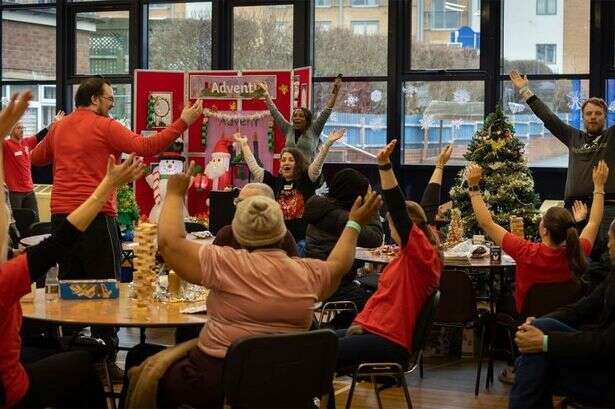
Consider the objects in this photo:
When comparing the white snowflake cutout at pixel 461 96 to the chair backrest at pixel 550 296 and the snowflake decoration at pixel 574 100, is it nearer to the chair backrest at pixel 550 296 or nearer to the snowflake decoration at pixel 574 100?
the snowflake decoration at pixel 574 100

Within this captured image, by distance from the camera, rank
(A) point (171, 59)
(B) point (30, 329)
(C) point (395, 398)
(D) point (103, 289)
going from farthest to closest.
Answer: (A) point (171, 59), (C) point (395, 398), (B) point (30, 329), (D) point (103, 289)

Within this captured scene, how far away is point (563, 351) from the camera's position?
13.1ft

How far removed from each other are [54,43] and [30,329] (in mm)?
8630

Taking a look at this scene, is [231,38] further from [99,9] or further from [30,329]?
[30,329]

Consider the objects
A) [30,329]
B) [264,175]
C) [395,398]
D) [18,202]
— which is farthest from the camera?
[18,202]

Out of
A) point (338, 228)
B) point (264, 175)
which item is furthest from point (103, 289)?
point (264, 175)

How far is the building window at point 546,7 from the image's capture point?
10734 mm

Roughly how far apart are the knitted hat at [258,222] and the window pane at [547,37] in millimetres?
7673

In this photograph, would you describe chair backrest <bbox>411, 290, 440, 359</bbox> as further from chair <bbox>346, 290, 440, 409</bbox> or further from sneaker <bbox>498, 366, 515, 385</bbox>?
sneaker <bbox>498, 366, 515, 385</bbox>

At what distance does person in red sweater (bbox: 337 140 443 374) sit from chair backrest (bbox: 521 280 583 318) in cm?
99

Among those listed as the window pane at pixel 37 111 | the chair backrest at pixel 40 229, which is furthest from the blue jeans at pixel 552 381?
the window pane at pixel 37 111

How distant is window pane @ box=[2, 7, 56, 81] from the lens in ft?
43.4

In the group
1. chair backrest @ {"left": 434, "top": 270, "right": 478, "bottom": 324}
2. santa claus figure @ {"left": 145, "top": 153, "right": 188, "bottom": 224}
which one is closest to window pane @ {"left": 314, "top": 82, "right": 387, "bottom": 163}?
santa claus figure @ {"left": 145, "top": 153, "right": 188, "bottom": 224}

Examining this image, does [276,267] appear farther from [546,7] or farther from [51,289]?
[546,7]
